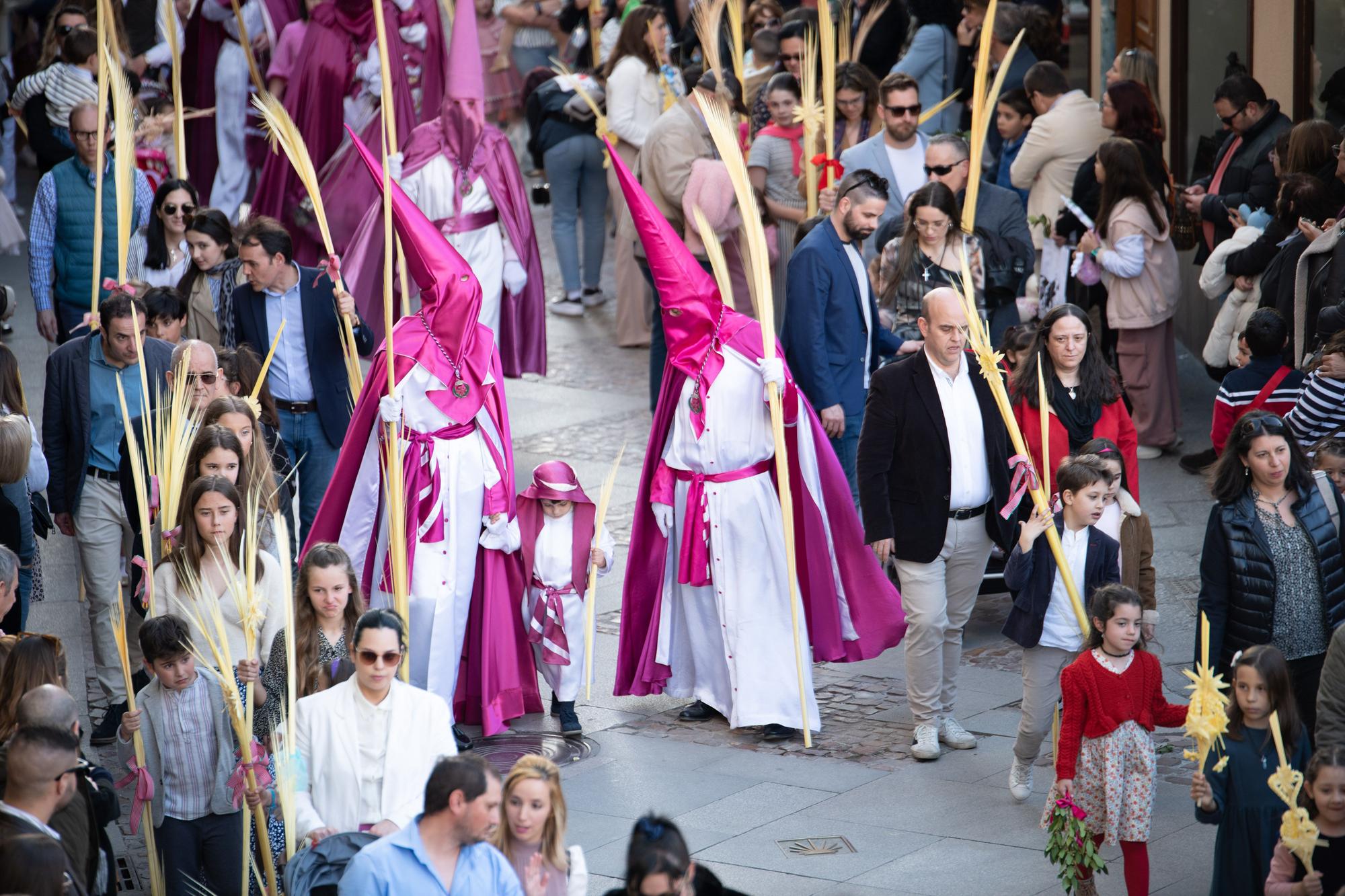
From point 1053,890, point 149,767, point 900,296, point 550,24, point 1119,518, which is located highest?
point 550,24

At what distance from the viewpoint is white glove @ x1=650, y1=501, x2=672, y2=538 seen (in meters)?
7.53

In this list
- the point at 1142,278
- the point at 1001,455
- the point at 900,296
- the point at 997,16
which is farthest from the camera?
the point at 997,16

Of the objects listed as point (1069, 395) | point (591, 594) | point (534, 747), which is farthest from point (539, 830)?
point (1069, 395)

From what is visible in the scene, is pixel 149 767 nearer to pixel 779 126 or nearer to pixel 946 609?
pixel 946 609

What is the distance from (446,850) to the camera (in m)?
4.59

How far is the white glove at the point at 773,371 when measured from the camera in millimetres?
7117

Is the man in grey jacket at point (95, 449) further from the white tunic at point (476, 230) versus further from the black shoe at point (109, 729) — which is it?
the white tunic at point (476, 230)

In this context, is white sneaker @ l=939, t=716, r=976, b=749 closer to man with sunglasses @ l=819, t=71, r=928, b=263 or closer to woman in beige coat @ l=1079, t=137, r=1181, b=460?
woman in beige coat @ l=1079, t=137, r=1181, b=460

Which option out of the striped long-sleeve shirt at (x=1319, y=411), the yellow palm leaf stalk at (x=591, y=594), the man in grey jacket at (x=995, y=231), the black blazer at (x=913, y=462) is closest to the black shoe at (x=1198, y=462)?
the man in grey jacket at (x=995, y=231)

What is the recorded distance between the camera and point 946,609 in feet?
23.6

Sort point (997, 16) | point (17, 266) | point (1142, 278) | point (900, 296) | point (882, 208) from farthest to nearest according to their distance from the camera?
point (17, 266)
point (997, 16)
point (1142, 278)
point (900, 296)
point (882, 208)

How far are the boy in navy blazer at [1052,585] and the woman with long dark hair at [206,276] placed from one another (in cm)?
418

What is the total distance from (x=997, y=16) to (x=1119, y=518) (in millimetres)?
6151

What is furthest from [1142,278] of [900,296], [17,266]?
[17,266]
